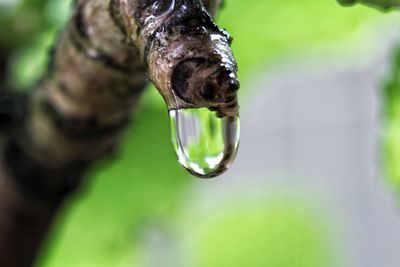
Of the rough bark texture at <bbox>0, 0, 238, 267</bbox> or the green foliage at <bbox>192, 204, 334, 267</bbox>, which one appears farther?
the green foliage at <bbox>192, 204, 334, 267</bbox>

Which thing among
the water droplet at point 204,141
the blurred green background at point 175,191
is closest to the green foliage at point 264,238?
the blurred green background at point 175,191

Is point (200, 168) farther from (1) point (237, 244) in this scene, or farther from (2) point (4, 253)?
(1) point (237, 244)

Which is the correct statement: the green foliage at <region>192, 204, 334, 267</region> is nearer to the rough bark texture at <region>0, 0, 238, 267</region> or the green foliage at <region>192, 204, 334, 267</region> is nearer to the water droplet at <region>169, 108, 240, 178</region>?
the rough bark texture at <region>0, 0, 238, 267</region>

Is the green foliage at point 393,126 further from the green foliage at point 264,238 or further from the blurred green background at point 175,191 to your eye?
the green foliage at point 264,238

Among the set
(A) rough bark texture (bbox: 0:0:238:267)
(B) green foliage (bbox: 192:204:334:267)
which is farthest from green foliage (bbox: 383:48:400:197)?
(B) green foliage (bbox: 192:204:334:267)

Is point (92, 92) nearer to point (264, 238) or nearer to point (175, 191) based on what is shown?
point (175, 191)

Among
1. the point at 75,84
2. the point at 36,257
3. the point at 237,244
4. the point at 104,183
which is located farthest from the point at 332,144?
the point at 75,84

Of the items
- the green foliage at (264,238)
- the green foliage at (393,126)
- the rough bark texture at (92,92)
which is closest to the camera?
the rough bark texture at (92,92)
